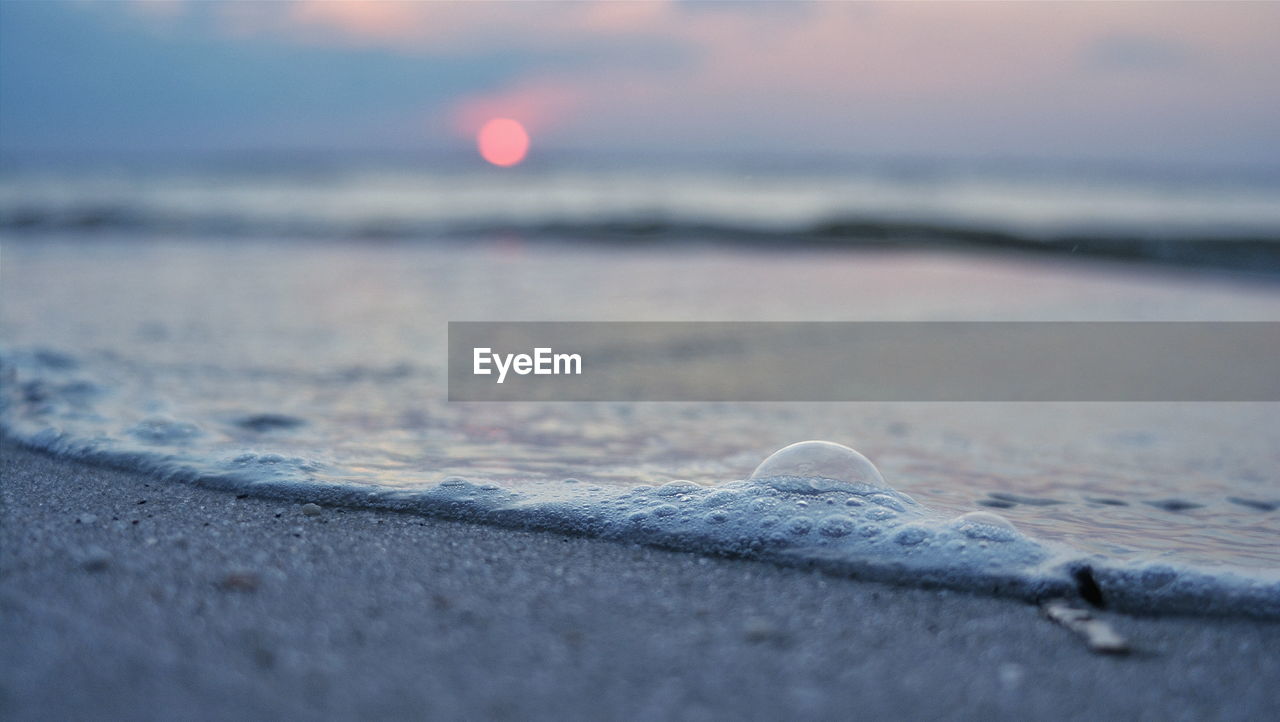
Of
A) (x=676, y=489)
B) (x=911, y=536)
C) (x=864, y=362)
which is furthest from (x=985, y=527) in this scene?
(x=864, y=362)

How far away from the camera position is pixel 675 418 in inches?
150

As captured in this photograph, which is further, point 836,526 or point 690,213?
point 690,213

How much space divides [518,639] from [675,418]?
2120 mm

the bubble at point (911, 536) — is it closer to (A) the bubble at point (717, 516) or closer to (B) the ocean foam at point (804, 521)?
(B) the ocean foam at point (804, 521)

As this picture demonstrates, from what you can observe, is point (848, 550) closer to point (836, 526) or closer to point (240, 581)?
point (836, 526)

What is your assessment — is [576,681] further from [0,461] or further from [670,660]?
→ [0,461]

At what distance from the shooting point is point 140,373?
169 inches

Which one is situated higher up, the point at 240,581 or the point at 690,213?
the point at 690,213

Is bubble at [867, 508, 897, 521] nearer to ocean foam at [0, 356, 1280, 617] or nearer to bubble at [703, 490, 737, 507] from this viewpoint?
ocean foam at [0, 356, 1280, 617]

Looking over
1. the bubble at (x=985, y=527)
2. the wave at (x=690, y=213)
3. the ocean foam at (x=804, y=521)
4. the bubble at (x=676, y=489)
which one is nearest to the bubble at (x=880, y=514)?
the ocean foam at (x=804, y=521)

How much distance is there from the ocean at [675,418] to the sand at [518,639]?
0.21 meters

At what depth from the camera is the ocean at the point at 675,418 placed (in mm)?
2369

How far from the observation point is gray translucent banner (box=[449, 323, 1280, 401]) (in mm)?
4402

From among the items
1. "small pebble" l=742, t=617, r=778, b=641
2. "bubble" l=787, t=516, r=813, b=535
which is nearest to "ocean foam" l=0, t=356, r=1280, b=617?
"bubble" l=787, t=516, r=813, b=535
